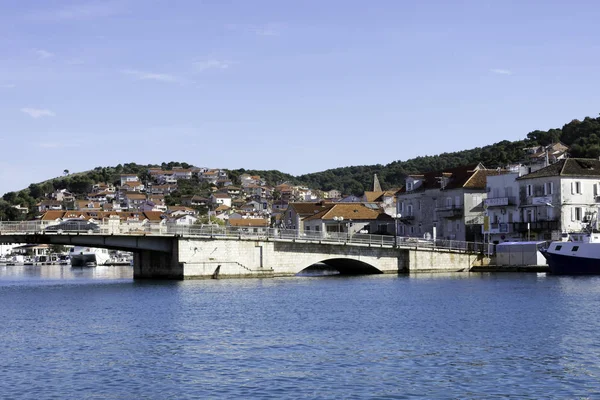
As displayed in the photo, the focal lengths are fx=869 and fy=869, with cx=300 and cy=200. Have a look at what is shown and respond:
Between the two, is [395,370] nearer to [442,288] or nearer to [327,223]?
[442,288]

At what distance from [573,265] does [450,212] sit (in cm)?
2494

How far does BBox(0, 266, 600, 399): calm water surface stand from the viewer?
30.3 meters

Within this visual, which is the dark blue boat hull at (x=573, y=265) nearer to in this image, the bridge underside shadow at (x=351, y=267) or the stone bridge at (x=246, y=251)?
the stone bridge at (x=246, y=251)

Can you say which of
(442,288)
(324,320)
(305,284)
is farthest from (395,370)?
(305,284)

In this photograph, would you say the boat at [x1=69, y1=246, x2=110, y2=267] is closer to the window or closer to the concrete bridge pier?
the concrete bridge pier

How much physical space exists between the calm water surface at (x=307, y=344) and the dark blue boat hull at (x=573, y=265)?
15.5 m

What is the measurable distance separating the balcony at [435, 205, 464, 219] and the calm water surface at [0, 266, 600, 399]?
3748 cm

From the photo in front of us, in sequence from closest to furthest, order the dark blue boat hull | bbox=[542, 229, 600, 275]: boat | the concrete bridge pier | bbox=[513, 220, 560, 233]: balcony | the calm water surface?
the calm water surface < the concrete bridge pier < bbox=[542, 229, 600, 275]: boat < the dark blue boat hull < bbox=[513, 220, 560, 233]: balcony

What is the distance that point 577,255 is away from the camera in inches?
3282

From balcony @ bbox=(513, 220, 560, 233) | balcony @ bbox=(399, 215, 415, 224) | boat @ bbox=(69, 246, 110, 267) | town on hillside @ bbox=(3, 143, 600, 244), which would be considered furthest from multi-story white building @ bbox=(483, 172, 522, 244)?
boat @ bbox=(69, 246, 110, 267)

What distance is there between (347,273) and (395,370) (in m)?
67.9

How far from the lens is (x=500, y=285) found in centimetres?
7238

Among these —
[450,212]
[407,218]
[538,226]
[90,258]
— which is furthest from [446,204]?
[90,258]

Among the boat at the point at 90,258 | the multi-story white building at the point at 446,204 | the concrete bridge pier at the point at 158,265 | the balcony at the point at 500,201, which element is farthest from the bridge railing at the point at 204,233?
the boat at the point at 90,258
